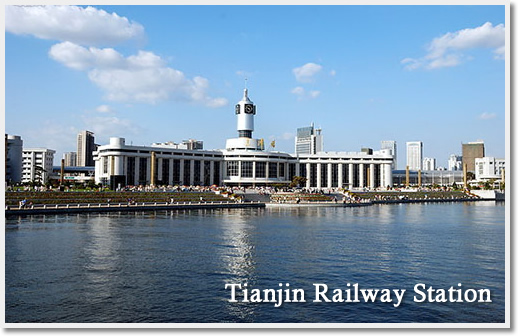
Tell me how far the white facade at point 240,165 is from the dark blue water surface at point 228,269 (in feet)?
340

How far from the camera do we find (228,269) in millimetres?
30438

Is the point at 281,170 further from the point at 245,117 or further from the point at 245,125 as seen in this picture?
the point at 245,117

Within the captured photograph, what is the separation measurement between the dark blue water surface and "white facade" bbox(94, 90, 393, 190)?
340ft

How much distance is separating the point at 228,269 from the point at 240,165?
14433 cm

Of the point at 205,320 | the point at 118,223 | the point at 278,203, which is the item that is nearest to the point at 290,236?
the point at 118,223

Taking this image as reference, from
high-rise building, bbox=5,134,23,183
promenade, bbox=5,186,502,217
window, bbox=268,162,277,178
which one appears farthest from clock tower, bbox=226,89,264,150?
high-rise building, bbox=5,134,23,183

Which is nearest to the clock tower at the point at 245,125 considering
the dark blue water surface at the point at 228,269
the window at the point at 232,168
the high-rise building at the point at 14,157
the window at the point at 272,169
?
the window at the point at 232,168

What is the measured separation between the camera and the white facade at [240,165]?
15662 centimetres

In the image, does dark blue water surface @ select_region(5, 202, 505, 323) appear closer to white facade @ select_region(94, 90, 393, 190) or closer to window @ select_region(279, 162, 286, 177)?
white facade @ select_region(94, 90, 393, 190)

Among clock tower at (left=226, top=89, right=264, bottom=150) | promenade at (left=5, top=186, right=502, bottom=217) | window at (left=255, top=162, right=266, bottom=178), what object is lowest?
promenade at (left=5, top=186, right=502, bottom=217)

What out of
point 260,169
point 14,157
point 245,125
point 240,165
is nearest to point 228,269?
point 240,165

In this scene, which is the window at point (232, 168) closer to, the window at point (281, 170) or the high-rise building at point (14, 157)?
the window at point (281, 170)

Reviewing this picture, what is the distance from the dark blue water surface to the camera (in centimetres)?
2152

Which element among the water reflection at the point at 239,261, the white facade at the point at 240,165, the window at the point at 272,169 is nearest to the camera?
the water reflection at the point at 239,261
